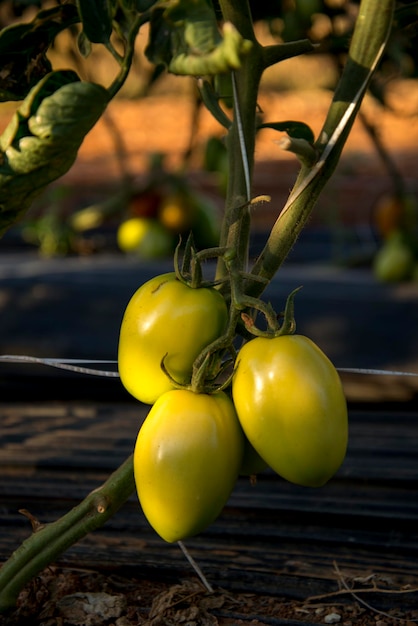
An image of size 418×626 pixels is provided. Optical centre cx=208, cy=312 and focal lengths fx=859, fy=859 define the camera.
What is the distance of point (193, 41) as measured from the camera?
1.60 ft

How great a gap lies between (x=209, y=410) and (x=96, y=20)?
10.8 inches

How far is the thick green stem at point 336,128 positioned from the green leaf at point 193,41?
0.10 metres

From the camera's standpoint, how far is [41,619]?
0.70 meters

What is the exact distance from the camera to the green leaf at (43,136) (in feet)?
1.69

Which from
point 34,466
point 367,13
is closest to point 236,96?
point 367,13

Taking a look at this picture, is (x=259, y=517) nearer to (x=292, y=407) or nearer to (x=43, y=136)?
(x=292, y=407)

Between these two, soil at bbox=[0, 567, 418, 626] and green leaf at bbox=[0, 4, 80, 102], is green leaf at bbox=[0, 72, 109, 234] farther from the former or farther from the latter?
soil at bbox=[0, 567, 418, 626]

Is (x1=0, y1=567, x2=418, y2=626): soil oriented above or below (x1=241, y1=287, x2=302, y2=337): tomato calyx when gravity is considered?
below

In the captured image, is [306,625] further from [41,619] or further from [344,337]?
[344,337]

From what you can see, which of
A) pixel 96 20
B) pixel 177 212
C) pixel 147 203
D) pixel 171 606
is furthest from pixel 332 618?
pixel 147 203

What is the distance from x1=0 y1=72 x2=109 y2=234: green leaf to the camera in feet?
1.69

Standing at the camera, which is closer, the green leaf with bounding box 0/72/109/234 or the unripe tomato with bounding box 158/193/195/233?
the green leaf with bounding box 0/72/109/234

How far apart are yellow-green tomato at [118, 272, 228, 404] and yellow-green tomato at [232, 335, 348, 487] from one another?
0.03 metres

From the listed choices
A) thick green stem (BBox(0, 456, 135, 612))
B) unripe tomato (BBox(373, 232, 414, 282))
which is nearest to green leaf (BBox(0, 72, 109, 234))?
thick green stem (BBox(0, 456, 135, 612))
